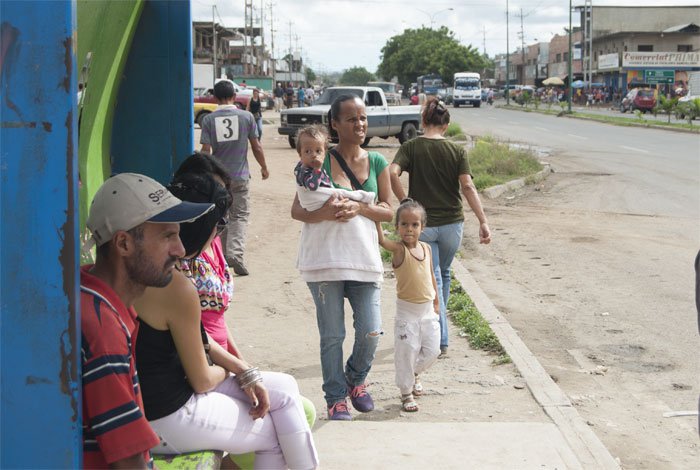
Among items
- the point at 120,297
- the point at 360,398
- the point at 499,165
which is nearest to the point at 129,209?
the point at 120,297

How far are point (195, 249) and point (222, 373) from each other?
0.48 metres

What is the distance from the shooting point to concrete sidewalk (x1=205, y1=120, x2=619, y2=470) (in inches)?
179

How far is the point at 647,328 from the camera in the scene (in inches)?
306

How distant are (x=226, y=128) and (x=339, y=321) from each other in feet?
13.7

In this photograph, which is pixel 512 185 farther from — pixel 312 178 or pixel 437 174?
pixel 312 178

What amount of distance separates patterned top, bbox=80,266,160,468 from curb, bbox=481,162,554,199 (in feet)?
46.6

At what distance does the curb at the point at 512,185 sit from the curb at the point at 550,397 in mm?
8335

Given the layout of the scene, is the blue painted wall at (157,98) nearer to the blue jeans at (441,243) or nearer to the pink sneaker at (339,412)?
the pink sneaker at (339,412)

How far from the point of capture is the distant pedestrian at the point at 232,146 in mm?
8938

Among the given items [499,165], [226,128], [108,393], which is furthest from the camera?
[499,165]

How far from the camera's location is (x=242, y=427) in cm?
344

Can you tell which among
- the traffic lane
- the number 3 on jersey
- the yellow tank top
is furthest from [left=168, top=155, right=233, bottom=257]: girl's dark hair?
the traffic lane

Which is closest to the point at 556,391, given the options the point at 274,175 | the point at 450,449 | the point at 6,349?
the point at 450,449

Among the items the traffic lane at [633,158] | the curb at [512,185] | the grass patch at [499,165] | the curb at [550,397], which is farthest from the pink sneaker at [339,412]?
the grass patch at [499,165]
